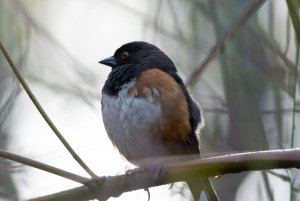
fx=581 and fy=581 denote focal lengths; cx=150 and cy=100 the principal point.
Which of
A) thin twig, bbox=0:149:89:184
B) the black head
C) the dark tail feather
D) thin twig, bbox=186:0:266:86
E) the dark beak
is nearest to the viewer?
thin twig, bbox=0:149:89:184

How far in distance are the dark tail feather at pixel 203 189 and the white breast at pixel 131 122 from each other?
336 millimetres

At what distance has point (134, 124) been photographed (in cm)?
360

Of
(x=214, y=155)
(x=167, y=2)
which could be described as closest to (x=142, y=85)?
(x=167, y=2)

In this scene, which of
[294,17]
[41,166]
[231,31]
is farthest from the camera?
[231,31]

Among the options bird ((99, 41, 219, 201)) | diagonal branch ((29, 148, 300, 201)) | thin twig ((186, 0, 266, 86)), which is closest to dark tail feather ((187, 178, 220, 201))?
bird ((99, 41, 219, 201))

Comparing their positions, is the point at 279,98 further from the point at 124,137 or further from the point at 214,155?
the point at 124,137

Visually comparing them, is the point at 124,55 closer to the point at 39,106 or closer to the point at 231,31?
the point at 231,31

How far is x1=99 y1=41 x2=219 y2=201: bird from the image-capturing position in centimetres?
358

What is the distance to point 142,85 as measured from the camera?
12.2ft

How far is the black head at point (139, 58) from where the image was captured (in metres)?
4.18

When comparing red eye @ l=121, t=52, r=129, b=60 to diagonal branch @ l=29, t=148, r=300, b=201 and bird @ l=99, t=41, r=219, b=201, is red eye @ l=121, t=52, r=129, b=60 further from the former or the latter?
diagonal branch @ l=29, t=148, r=300, b=201

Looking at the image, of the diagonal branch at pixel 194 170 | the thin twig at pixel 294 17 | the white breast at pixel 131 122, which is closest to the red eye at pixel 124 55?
the white breast at pixel 131 122

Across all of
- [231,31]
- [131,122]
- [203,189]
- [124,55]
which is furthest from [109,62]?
[231,31]

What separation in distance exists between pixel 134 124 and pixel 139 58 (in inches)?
34.8
